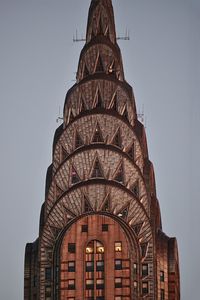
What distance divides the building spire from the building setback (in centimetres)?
267

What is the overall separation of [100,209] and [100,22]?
3044cm

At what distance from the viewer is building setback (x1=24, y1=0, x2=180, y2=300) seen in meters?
158

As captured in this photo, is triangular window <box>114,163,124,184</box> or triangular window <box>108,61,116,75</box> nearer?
triangular window <box>114,163,124,184</box>

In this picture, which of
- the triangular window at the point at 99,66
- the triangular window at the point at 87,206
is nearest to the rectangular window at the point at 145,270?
the triangular window at the point at 87,206

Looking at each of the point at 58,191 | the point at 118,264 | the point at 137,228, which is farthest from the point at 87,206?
the point at 118,264

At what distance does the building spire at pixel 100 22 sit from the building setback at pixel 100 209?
267cm

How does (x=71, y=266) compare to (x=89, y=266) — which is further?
(x=71, y=266)

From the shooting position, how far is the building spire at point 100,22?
570ft

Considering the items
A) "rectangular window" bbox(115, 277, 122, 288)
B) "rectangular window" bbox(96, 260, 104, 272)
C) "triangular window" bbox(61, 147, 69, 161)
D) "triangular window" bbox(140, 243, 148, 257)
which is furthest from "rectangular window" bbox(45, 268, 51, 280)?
"triangular window" bbox(61, 147, 69, 161)

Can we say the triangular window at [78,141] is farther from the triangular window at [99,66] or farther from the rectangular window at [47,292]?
the rectangular window at [47,292]

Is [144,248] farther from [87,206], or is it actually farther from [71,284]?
[71,284]

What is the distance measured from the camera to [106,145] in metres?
163

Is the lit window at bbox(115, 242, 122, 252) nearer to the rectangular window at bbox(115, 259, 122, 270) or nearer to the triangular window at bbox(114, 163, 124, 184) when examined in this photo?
the rectangular window at bbox(115, 259, 122, 270)

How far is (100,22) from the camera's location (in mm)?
174375
